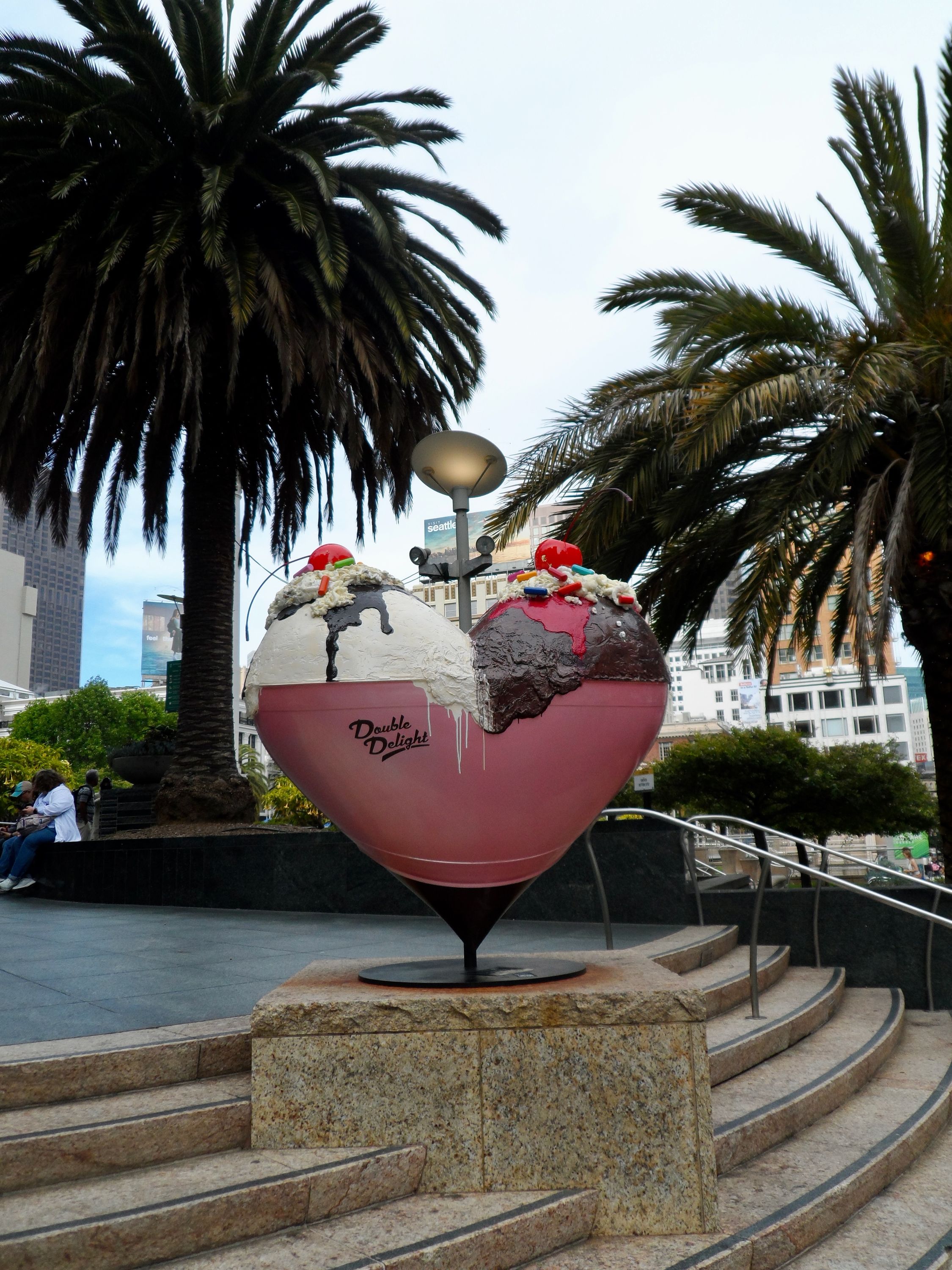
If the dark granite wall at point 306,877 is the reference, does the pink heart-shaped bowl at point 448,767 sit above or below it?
above

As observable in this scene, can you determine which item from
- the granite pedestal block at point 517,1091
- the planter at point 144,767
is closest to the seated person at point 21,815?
the planter at point 144,767

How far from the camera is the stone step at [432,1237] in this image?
2.71m

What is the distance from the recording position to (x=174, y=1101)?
10.9 ft

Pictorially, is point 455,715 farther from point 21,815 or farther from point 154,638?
point 154,638

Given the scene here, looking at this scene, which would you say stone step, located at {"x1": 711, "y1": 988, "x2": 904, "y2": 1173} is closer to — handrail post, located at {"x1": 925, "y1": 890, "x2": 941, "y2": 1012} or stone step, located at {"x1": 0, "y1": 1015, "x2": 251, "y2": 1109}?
handrail post, located at {"x1": 925, "y1": 890, "x2": 941, "y2": 1012}

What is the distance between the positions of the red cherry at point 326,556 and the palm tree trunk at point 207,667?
7733 millimetres

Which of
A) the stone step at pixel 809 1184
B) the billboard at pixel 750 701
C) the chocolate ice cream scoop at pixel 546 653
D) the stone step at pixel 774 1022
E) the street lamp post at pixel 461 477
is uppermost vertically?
the billboard at pixel 750 701

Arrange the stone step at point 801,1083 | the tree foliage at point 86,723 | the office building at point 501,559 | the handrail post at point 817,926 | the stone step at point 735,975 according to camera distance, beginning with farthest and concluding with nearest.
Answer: the tree foliage at point 86,723 < the handrail post at point 817,926 < the office building at point 501,559 < the stone step at point 735,975 < the stone step at point 801,1083

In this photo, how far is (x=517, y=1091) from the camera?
3240 mm

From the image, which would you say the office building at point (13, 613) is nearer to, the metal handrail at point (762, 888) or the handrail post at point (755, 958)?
the metal handrail at point (762, 888)

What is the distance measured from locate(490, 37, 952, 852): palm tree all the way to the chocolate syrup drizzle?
417 cm

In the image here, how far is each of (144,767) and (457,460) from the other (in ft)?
25.6

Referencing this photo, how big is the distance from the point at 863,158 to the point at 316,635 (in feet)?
26.3

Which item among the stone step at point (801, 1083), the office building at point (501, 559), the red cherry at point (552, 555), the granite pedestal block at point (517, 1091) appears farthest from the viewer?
the office building at point (501, 559)
